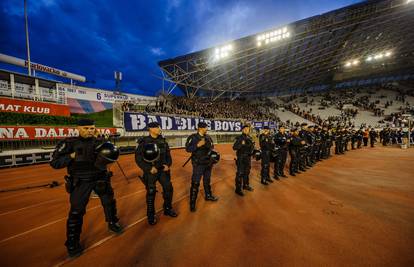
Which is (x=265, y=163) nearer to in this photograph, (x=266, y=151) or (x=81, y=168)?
(x=266, y=151)

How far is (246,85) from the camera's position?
3459 centimetres

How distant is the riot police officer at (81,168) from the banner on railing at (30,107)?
12.0 meters

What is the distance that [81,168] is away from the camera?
251 cm

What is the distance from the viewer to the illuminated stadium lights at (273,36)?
57.0 ft

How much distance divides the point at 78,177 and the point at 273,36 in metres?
21.1

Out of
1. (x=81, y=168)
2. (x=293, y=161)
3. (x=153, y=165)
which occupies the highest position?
(x=81, y=168)

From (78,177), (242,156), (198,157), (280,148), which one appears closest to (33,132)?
(78,177)

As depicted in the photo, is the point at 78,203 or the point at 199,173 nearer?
the point at 78,203

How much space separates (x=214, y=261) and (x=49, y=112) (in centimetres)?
1521

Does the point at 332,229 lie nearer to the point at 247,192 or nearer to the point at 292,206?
the point at 292,206

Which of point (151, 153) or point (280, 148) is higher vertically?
point (151, 153)

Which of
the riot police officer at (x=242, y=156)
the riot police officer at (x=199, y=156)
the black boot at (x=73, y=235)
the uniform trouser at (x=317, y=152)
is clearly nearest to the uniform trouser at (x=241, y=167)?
the riot police officer at (x=242, y=156)

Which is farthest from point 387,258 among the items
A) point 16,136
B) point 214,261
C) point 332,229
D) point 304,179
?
point 16,136

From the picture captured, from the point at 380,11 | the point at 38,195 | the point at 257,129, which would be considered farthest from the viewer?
the point at 257,129
